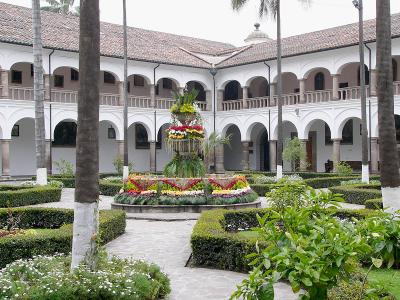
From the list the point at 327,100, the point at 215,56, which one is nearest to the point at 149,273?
the point at 327,100

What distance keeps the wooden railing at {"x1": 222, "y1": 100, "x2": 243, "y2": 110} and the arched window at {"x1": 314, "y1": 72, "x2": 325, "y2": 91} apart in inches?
193

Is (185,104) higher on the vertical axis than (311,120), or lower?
lower

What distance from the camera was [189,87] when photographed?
120ft

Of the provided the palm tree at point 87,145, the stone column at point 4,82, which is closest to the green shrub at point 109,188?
the stone column at point 4,82

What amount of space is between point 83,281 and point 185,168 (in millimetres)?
11123

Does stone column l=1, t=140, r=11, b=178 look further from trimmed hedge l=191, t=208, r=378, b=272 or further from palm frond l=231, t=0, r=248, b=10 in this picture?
trimmed hedge l=191, t=208, r=378, b=272

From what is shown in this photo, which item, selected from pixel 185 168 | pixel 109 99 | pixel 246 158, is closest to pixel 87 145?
pixel 185 168

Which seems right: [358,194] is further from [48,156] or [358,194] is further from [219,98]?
[219,98]

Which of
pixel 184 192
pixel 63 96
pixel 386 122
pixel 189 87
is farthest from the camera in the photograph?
pixel 189 87

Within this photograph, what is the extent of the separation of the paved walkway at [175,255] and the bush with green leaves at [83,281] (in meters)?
0.61

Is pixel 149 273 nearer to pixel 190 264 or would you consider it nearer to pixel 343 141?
pixel 190 264

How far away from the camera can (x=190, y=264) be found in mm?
8719

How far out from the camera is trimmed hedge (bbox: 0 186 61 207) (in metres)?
16.8

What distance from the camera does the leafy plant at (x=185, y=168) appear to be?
16.7m
